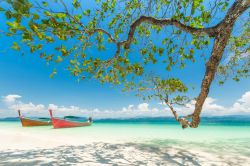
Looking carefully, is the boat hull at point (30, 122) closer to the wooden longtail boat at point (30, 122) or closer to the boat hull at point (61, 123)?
the wooden longtail boat at point (30, 122)

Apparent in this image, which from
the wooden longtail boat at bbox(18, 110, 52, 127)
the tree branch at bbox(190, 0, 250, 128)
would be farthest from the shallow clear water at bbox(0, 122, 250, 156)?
the tree branch at bbox(190, 0, 250, 128)

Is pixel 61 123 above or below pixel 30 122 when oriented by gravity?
above

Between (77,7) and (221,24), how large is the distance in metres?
2.96

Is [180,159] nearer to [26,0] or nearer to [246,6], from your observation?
[246,6]

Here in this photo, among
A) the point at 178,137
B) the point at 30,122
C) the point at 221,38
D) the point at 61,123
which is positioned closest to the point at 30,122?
the point at 30,122

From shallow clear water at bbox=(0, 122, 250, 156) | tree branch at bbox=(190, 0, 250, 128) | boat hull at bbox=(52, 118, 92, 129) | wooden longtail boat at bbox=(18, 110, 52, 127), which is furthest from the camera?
wooden longtail boat at bbox=(18, 110, 52, 127)

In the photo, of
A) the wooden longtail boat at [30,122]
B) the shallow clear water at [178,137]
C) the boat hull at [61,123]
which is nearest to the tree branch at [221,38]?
the shallow clear water at [178,137]

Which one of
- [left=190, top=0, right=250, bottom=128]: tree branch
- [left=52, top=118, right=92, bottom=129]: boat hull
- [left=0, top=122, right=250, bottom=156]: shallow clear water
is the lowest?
[left=0, top=122, right=250, bottom=156]: shallow clear water

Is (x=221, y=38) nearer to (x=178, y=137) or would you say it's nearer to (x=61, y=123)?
(x=178, y=137)

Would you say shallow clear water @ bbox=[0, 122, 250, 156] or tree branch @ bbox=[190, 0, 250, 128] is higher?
tree branch @ bbox=[190, 0, 250, 128]

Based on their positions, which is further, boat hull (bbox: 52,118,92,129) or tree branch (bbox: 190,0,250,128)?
boat hull (bbox: 52,118,92,129)

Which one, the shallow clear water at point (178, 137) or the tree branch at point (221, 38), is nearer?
the tree branch at point (221, 38)

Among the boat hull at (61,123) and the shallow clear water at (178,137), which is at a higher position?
the boat hull at (61,123)

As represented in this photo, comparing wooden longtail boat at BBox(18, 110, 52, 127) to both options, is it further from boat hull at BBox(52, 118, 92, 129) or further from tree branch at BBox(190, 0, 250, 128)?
tree branch at BBox(190, 0, 250, 128)
